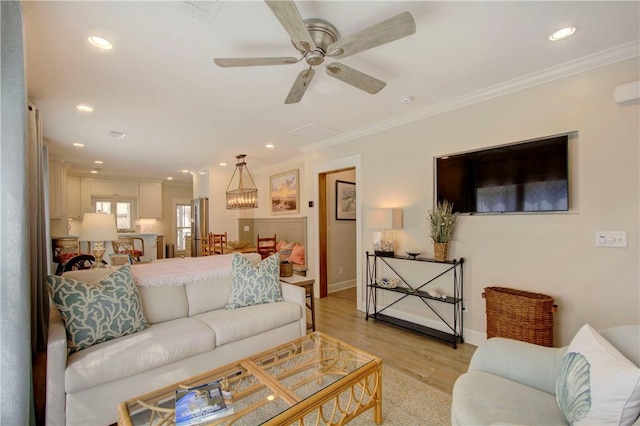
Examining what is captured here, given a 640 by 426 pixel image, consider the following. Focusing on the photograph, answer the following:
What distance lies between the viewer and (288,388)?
1571mm

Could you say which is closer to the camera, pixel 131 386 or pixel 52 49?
pixel 131 386

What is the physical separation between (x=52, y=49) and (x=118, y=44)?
1.73 ft

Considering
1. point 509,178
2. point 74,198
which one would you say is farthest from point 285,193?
point 74,198

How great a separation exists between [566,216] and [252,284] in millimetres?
2898

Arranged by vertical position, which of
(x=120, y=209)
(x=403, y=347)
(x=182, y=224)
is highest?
(x=120, y=209)

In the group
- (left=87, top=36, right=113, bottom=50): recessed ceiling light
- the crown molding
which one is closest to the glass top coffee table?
(left=87, top=36, right=113, bottom=50): recessed ceiling light

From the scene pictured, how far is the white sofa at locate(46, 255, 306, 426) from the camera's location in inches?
67.2

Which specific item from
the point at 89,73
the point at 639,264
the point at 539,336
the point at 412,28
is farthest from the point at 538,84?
the point at 89,73

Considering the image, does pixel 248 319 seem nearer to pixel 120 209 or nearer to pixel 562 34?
pixel 562 34

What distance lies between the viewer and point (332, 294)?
17.0 feet

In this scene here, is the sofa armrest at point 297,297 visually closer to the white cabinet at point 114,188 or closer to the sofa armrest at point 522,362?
the sofa armrest at point 522,362

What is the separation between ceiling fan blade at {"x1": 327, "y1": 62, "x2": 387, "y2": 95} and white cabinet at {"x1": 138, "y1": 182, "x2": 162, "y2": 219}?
8332 millimetres

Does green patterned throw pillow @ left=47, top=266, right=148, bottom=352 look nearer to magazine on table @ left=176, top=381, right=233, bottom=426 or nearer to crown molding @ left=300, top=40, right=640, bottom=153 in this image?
magazine on table @ left=176, top=381, right=233, bottom=426

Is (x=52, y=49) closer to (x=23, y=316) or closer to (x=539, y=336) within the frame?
(x=23, y=316)
